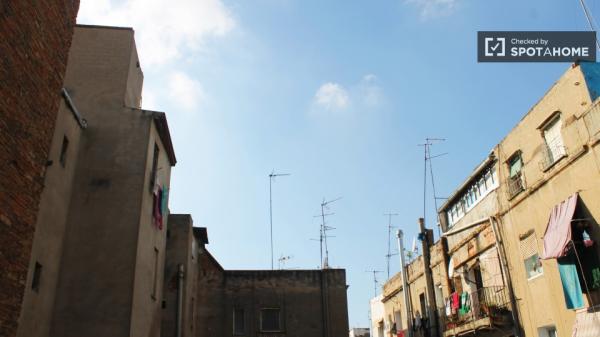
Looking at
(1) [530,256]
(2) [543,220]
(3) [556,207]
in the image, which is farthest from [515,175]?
(3) [556,207]

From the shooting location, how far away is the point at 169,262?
73.8ft

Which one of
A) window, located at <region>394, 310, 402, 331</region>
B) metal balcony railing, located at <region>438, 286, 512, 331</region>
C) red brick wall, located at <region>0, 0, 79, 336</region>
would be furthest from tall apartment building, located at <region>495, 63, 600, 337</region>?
window, located at <region>394, 310, 402, 331</region>

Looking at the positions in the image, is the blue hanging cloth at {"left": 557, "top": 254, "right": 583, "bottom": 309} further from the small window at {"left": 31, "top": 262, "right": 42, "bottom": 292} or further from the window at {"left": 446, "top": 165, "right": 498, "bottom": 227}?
the small window at {"left": 31, "top": 262, "right": 42, "bottom": 292}

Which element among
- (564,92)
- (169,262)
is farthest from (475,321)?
(169,262)

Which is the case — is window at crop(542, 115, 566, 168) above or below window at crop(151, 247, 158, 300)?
above

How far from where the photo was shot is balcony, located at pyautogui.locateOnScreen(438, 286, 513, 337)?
19312mm

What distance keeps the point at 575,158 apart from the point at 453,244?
9933 millimetres

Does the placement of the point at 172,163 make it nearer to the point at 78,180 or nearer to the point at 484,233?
the point at 78,180

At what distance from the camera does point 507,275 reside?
19.4 m

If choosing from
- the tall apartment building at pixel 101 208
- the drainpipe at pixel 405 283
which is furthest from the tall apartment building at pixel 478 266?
the tall apartment building at pixel 101 208

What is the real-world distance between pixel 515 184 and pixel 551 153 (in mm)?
2332

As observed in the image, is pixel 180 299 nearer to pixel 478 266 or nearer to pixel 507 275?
pixel 478 266

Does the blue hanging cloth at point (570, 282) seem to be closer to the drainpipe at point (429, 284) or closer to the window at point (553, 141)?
the window at point (553, 141)

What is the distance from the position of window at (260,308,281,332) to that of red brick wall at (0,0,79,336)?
22.7 metres
